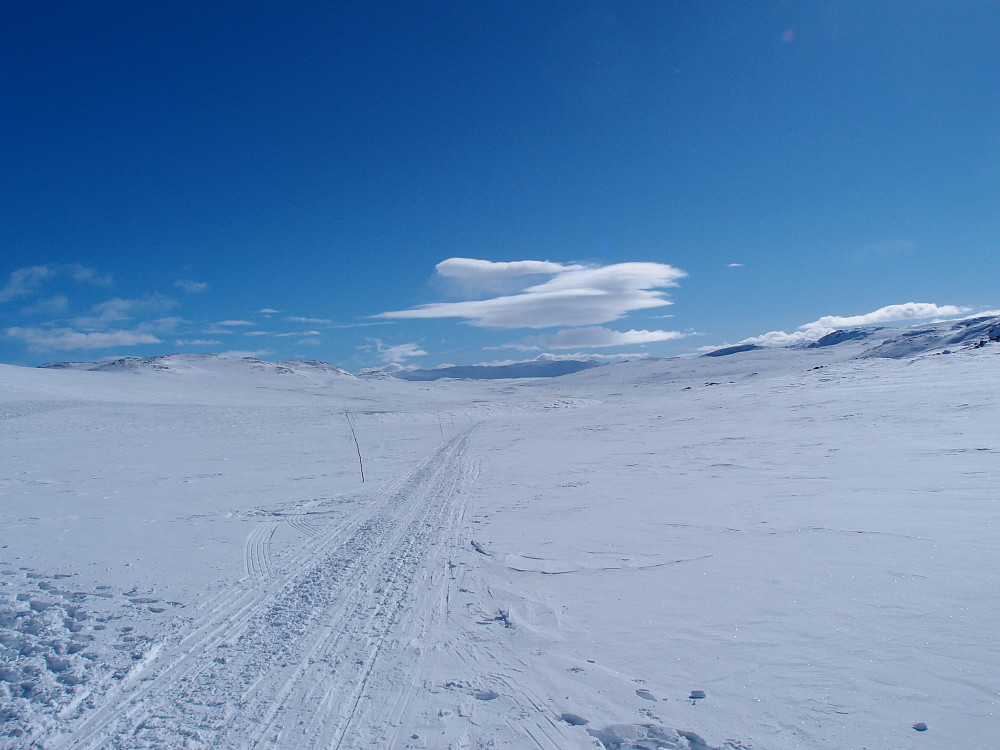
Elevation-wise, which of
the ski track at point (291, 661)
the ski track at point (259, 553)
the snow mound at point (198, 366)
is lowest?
the ski track at point (259, 553)

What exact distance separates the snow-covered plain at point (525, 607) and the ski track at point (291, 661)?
1.1 inches

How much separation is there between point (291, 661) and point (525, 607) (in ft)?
8.34

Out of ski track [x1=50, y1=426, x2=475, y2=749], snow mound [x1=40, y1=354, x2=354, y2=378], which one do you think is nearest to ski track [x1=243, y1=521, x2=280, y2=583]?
ski track [x1=50, y1=426, x2=475, y2=749]

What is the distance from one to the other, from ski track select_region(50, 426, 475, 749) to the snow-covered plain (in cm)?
3

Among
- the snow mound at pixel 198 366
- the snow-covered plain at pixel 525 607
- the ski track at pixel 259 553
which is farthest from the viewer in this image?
the snow mound at pixel 198 366

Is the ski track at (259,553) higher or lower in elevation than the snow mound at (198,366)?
lower

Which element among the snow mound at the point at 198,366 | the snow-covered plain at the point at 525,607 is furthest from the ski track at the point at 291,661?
the snow mound at the point at 198,366

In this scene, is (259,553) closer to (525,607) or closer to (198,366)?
(525,607)

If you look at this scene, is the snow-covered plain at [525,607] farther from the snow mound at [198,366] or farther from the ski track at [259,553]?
the snow mound at [198,366]

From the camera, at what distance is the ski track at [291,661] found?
12.7 ft

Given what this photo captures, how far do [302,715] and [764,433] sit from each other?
65.7ft

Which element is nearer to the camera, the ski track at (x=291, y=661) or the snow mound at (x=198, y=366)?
the ski track at (x=291, y=661)

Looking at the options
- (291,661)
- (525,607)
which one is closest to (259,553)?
(291,661)

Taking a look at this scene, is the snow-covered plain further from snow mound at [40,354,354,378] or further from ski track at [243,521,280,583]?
snow mound at [40,354,354,378]
